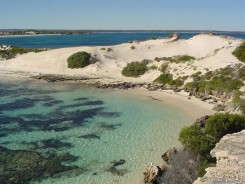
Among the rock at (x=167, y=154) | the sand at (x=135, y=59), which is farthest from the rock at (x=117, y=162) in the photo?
the sand at (x=135, y=59)

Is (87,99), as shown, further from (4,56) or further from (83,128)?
(4,56)

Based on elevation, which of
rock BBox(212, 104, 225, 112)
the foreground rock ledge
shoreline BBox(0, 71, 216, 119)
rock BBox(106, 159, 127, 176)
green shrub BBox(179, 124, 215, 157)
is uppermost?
the foreground rock ledge

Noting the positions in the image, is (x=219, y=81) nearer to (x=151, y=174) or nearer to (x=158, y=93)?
(x=158, y=93)

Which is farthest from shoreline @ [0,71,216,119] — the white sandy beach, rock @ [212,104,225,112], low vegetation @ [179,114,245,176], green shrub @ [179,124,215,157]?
green shrub @ [179,124,215,157]

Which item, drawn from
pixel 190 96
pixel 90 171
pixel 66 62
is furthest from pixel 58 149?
pixel 66 62

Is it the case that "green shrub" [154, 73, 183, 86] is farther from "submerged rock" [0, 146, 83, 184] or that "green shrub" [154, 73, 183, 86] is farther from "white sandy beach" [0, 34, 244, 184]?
"submerged rock" [0, 146, 83, 184]
